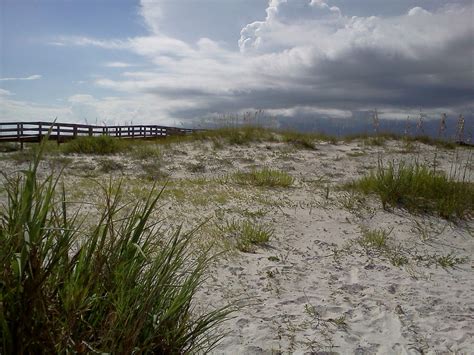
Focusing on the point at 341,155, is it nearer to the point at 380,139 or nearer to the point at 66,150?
the point at 380,139

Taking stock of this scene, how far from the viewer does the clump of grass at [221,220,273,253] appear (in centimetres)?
466

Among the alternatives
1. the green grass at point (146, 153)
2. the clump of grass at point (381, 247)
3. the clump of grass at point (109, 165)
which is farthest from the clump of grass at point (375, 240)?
the green grass at point (146, 153)

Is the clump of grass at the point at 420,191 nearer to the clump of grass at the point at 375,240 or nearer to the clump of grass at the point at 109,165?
the clump of grass at the point at 375,240

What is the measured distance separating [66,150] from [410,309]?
10.7 m

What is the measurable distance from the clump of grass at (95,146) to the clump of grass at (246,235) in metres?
7.70

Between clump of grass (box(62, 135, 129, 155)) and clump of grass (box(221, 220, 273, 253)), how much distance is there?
303 inches

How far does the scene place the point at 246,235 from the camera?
16.0ft

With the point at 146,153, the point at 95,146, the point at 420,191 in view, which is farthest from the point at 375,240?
the point at 95,146

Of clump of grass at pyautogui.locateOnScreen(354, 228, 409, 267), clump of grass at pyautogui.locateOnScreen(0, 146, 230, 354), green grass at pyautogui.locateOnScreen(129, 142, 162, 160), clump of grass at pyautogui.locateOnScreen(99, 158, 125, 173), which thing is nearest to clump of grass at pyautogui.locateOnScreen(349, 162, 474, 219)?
clump of grass at pyautogui.locateOnScreen(354, 228, 409, 267)

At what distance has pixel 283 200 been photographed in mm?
6688

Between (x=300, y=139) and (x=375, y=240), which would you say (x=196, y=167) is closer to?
(x=300, y=139)

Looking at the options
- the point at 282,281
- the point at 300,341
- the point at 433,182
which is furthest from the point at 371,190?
the point at 300,341

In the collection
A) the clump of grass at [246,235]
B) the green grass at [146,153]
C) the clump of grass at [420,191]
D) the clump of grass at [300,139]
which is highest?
the clump of grass at [300,139]

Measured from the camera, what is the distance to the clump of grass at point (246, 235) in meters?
4.66
